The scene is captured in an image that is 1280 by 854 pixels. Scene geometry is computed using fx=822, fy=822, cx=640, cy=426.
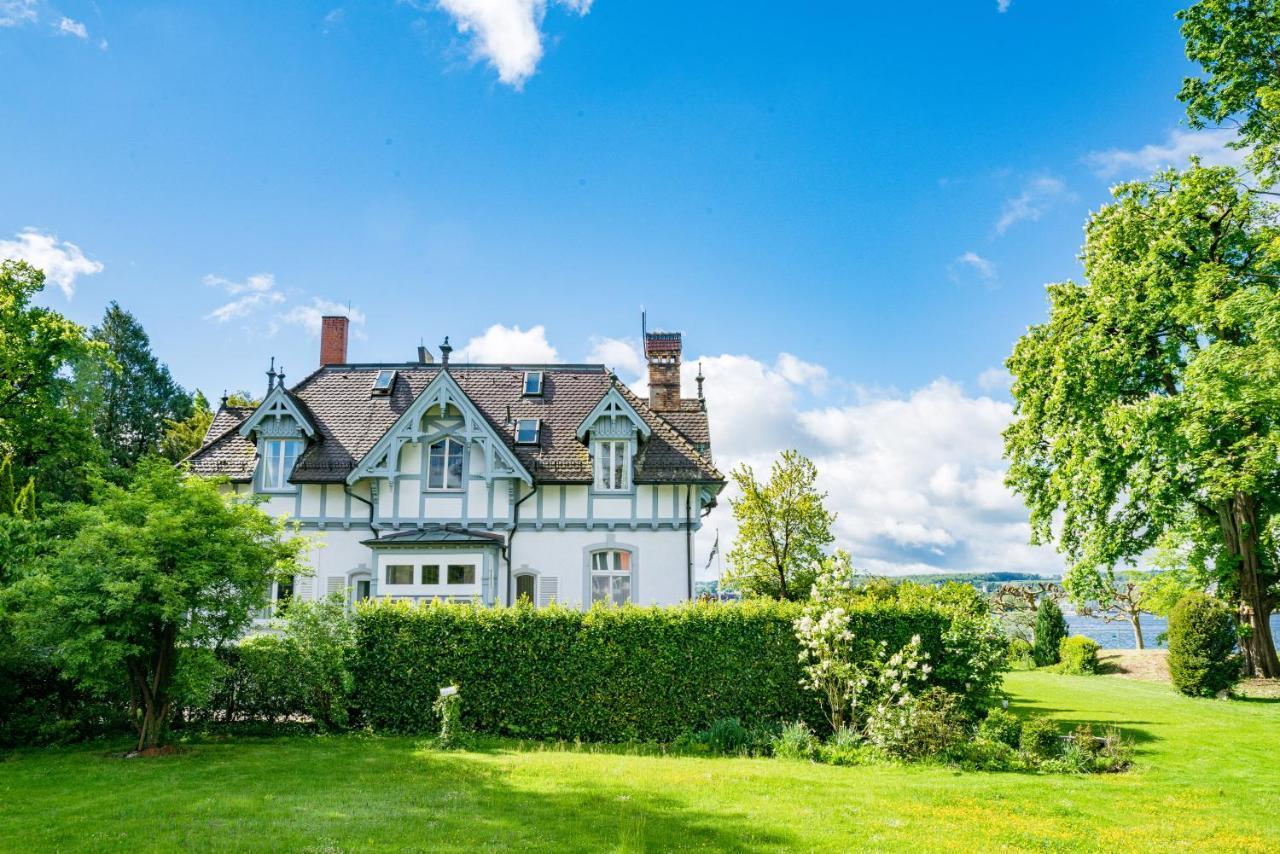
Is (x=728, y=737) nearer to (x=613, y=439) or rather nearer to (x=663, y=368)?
(x=613, y=439)

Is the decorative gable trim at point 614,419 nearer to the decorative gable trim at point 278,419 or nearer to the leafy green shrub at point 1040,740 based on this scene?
the decorative gable trim at point 278,419

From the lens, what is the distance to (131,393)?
163 ft

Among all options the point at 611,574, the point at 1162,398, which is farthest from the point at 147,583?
the point at 1162,398

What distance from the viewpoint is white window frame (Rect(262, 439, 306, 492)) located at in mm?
23844

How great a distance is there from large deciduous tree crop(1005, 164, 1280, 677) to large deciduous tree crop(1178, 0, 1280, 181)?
201 cm

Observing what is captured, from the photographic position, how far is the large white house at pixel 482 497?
75.5ft

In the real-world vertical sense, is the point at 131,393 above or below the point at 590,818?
above

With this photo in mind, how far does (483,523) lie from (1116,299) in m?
18.3

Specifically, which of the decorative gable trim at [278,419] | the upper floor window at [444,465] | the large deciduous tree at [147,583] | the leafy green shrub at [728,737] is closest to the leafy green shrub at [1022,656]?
the leafy green shrub at [728,737]

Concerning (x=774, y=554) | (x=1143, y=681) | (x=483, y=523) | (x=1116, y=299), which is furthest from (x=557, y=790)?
(x=1143, y=681)

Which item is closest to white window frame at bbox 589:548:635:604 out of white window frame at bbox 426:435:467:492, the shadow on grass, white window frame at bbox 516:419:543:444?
white window frame at bbox 516:419:543:444

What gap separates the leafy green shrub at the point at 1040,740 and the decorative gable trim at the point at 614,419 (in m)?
12.3

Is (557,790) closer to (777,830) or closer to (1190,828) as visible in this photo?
(777,830)

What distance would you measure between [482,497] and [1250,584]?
21.6 metres
